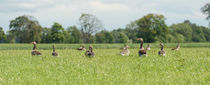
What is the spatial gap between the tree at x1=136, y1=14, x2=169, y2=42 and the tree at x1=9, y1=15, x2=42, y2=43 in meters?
43.5

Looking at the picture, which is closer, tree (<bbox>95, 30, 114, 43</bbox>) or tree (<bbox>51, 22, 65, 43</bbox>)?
tree (<bbox>51, 22, 65, 43</bbox>)

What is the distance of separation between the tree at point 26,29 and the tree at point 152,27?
4350 centimetres

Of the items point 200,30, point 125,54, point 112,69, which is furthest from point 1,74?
point 200,30

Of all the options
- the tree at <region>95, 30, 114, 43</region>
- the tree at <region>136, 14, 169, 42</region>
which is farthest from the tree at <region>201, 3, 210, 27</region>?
the tree at <region>95, 30, 114, 43</region>

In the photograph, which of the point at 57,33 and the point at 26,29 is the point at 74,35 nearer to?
the point at 57,33

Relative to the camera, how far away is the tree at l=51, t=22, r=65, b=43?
119m

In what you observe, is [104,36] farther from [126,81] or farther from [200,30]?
[126,81]

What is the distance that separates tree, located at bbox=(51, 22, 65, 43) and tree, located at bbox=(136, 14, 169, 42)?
1489 inches

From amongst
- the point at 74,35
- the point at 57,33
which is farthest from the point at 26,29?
the point at 74,35

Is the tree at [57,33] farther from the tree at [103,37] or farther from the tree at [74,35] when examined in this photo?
the tree at [103,37]

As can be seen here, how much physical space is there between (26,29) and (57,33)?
20.4 m

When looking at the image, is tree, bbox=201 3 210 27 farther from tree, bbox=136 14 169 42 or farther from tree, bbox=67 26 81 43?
tree, bbox=67 26 81 43

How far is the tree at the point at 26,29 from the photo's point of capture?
333ft

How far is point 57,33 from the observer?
121 m
